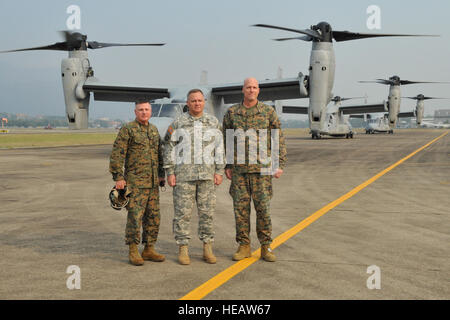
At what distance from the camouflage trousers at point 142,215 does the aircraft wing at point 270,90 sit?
1570cm

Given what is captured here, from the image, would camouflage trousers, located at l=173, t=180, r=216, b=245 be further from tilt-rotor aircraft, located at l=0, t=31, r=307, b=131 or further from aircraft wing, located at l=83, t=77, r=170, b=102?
aircraft wing, located at l=83, t=77, r=170, b=102

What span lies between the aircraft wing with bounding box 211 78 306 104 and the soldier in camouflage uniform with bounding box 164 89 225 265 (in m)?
15.6

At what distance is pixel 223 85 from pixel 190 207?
Result: 1631 centimetres

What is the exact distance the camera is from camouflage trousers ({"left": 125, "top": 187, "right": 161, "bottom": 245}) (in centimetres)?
492

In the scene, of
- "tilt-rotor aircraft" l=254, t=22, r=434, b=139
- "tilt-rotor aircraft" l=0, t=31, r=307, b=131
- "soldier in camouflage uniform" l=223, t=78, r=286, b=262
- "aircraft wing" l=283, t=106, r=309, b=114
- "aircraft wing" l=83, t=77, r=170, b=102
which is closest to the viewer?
"soldier in camouflage uniform" l=223, t=78, r=286, b=262

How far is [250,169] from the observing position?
5.12 m

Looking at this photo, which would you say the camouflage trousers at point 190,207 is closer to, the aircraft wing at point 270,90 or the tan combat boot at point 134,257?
the tan combat boot at point 134,257

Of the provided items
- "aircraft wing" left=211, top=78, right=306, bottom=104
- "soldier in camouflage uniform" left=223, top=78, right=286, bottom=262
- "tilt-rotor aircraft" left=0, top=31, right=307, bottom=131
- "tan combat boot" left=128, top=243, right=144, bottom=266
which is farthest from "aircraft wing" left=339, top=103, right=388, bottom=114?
"tan combat boot" left=128, top=243, right=144, bottom=266

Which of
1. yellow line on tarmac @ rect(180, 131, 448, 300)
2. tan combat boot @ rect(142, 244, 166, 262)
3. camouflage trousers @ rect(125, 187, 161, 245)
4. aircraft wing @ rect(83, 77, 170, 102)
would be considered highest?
aircraft wing @ rect(83, 77, 170, 102)

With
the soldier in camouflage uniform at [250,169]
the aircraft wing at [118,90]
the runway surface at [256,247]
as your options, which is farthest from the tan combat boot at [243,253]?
the aircraft wing at [118,90]

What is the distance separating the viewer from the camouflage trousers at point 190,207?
4906 mm

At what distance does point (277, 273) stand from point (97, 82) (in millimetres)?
19576
